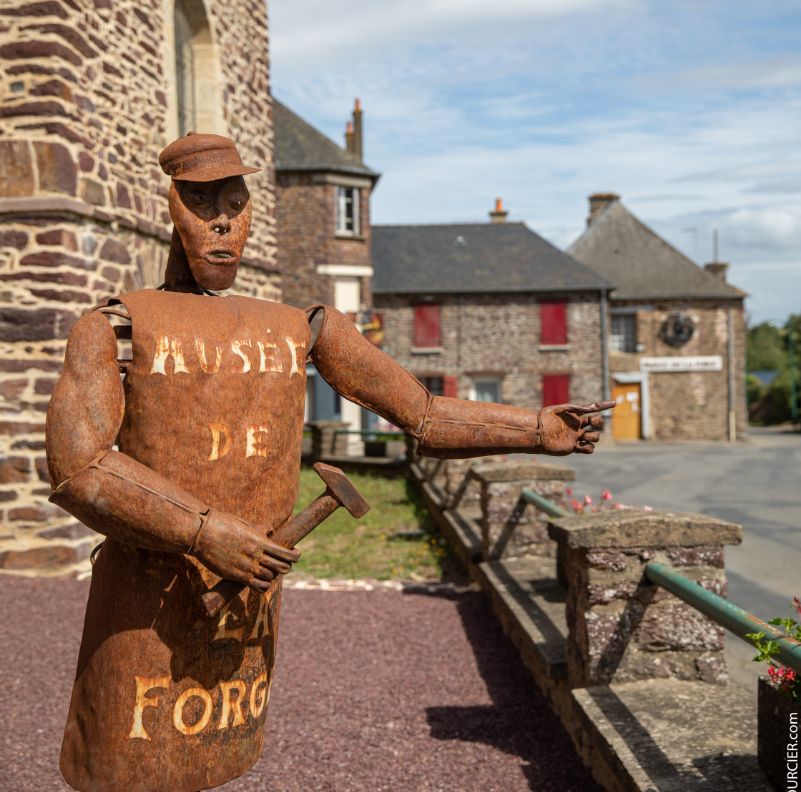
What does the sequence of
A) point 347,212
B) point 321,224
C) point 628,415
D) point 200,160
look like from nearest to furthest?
point 200,160, point 321,224, point 347,212, point 628,415

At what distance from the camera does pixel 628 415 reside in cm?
3036

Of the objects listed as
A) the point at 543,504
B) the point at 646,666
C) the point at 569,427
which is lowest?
the point at 646,666

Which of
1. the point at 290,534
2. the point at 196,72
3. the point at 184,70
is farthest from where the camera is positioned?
the point at 196,72

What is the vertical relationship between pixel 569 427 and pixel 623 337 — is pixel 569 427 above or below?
below

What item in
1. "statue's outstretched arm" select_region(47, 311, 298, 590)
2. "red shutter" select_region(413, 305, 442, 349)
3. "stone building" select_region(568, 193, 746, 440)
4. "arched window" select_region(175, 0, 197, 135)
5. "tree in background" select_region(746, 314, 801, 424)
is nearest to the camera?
"statue's outstretched arm" select_region(47, 311, 298, 590)

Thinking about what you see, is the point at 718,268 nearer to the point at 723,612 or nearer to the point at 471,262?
the point at 471,262

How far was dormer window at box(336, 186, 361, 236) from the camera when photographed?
78.0 ft

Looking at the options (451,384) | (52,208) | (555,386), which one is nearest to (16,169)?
(52,208)

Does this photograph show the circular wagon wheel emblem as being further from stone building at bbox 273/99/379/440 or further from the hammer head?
the hammer head

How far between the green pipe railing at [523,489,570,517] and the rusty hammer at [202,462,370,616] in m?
3.38

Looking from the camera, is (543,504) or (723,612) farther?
(543,504)

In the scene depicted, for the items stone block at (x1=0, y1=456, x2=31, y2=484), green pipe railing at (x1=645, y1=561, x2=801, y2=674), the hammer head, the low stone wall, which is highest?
the hammer head

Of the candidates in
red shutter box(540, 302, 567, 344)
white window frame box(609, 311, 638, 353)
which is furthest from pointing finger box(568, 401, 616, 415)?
white window frame box(609, 311, 638, 353)

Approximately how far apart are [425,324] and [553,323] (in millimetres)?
4183
